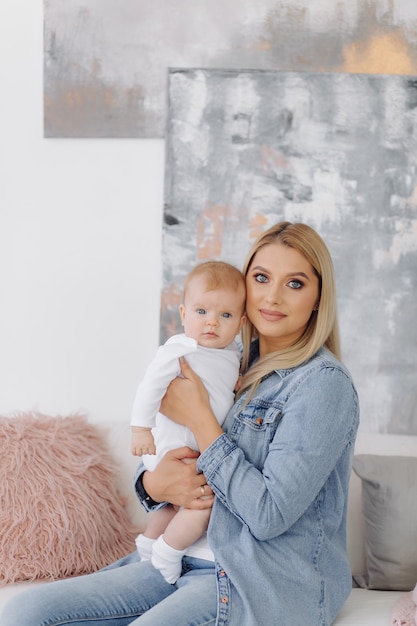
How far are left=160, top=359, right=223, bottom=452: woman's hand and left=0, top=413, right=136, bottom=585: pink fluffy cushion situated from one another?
0.60 metres

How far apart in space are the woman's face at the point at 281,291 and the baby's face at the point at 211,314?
0.17 feet

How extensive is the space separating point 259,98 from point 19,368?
131 centimetres

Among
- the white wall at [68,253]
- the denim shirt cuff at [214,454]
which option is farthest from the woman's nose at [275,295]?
the white wall at [68,253]

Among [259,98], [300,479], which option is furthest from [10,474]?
[259,98]

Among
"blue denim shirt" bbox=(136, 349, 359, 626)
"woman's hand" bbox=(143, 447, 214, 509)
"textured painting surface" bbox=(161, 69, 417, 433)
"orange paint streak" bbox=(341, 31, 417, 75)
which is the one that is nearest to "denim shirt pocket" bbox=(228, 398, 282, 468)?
"blue denim shirt" bbox=(136, 349, 359, 626)

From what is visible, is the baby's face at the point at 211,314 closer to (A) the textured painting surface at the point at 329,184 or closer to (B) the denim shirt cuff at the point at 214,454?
(B) the denim shirt cuff at the point at 214,454

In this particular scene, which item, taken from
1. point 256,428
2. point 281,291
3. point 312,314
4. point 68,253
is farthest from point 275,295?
point 68,253

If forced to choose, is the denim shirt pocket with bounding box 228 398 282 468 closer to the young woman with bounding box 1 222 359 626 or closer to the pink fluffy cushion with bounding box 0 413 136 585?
the young woman with bounding box 1 222 359 626

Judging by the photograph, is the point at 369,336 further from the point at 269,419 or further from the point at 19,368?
the point at 19,368

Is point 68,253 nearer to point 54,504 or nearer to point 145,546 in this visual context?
point 54,504

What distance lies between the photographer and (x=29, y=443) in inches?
90.0

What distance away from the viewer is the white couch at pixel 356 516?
1.90m

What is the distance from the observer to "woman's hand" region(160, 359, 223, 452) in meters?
1.72

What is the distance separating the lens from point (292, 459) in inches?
63.7
